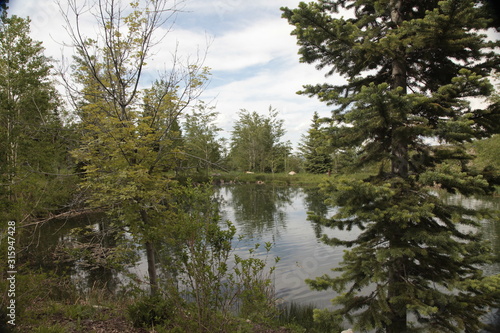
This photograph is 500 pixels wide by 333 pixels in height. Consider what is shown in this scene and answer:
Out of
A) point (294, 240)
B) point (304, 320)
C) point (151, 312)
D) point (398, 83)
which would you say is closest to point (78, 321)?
point (151, 312)

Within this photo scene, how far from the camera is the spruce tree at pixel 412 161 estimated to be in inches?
129

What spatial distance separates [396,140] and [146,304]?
405 centimetres

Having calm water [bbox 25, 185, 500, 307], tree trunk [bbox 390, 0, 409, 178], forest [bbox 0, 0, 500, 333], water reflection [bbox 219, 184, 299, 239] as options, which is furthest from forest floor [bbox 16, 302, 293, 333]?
water reflection [bbox 219, 184, 299, 239]

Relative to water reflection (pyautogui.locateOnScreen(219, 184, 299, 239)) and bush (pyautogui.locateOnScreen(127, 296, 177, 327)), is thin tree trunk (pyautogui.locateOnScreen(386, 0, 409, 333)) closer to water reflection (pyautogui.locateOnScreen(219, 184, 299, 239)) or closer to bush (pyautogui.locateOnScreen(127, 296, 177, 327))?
bush (pyautogui.locateOnScreen(127, 296, 177, 327))

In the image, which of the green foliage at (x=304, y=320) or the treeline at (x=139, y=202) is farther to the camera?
the green foliage at (x=304, y=320)

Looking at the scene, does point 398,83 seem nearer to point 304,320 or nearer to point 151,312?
point 304,320

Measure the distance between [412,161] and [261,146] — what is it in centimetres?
3752

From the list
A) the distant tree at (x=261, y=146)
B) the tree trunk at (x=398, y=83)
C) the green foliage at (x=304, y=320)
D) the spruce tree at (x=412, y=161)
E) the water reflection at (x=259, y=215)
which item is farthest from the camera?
the distant tree at (x=261, y=146)

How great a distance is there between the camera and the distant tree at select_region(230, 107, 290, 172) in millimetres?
41219

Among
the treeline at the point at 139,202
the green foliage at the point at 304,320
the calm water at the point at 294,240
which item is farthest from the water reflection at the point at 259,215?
the treeline at the point at 139,202

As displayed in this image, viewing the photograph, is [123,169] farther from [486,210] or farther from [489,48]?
[489,48]

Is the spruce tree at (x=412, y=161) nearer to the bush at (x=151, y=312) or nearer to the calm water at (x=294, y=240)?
the calm water at (x=294, y=240)

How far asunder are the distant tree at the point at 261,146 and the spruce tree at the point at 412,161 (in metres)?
34.2

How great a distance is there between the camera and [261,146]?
4144cm
